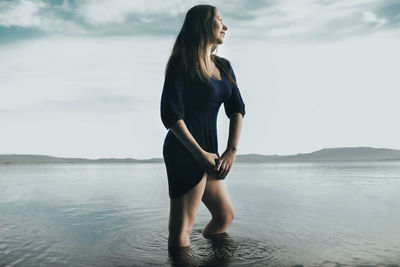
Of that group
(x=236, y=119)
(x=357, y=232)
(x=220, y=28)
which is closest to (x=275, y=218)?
(x=357, y=232)

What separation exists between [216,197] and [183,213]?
344mm

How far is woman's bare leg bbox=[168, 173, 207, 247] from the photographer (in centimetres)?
274

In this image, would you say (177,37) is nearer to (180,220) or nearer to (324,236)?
(180,220)

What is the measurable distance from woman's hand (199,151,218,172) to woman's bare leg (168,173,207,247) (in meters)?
0.09

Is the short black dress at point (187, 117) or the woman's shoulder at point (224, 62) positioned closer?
the short black dress at point (187, 117)

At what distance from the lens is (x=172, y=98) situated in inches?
103

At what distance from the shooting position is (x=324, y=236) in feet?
14.4

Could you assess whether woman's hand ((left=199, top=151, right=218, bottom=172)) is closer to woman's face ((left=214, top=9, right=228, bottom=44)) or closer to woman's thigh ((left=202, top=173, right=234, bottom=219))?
woman's thigh ((left=202, top=173, right=234, bottom=219))

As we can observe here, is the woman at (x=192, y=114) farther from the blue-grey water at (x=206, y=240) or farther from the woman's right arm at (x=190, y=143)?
the blue-grey water at (x=206, y=240)

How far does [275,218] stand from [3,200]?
624 cm

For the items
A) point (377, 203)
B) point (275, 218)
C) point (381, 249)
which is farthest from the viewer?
point (377, 203)

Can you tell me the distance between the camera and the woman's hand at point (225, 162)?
2716 millimetres

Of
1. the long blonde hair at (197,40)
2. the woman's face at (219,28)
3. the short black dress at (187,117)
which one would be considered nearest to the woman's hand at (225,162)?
the short black dress at (187,117)

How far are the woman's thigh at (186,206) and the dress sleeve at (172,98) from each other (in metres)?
0.50
